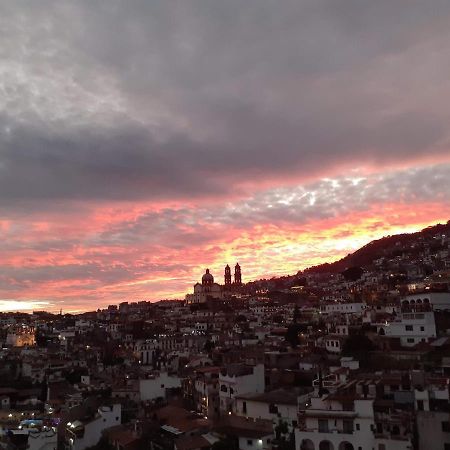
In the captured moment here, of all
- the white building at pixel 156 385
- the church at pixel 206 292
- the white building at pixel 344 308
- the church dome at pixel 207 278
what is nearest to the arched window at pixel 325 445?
the white building at pixel 156 385

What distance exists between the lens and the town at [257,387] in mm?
24422

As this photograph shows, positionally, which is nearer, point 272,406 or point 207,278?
point 272,406

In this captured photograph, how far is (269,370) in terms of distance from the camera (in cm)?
3744

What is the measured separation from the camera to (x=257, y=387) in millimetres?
Answer: 34156

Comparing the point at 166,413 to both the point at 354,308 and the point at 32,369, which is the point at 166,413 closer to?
the point at 32,369

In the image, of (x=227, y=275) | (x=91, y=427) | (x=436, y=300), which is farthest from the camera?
(x=227, y=275)

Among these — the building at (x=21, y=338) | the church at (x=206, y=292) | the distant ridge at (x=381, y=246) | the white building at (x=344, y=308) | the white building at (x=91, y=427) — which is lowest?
the white building at (x=91, y=427)

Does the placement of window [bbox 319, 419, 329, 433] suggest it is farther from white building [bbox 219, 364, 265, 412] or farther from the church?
the church

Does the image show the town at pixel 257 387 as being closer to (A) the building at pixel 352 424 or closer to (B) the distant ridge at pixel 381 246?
(A) the building at pixel 352 424

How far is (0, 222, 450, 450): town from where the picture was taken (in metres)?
24.4

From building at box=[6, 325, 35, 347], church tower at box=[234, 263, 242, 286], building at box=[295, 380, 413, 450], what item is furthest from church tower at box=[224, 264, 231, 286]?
building at box=[295, 380, 413, 450]

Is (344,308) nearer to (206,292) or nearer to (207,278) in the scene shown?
(206,292)

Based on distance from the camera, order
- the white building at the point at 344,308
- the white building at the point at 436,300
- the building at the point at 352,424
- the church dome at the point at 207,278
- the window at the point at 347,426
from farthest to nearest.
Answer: the church dome at the point at 207,278 → the white building at the point at 344,308 → the white building at the point at 436,300 → the window at the point at 347,426 → the building at the point at 352,424

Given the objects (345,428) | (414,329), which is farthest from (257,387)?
(414,329)
